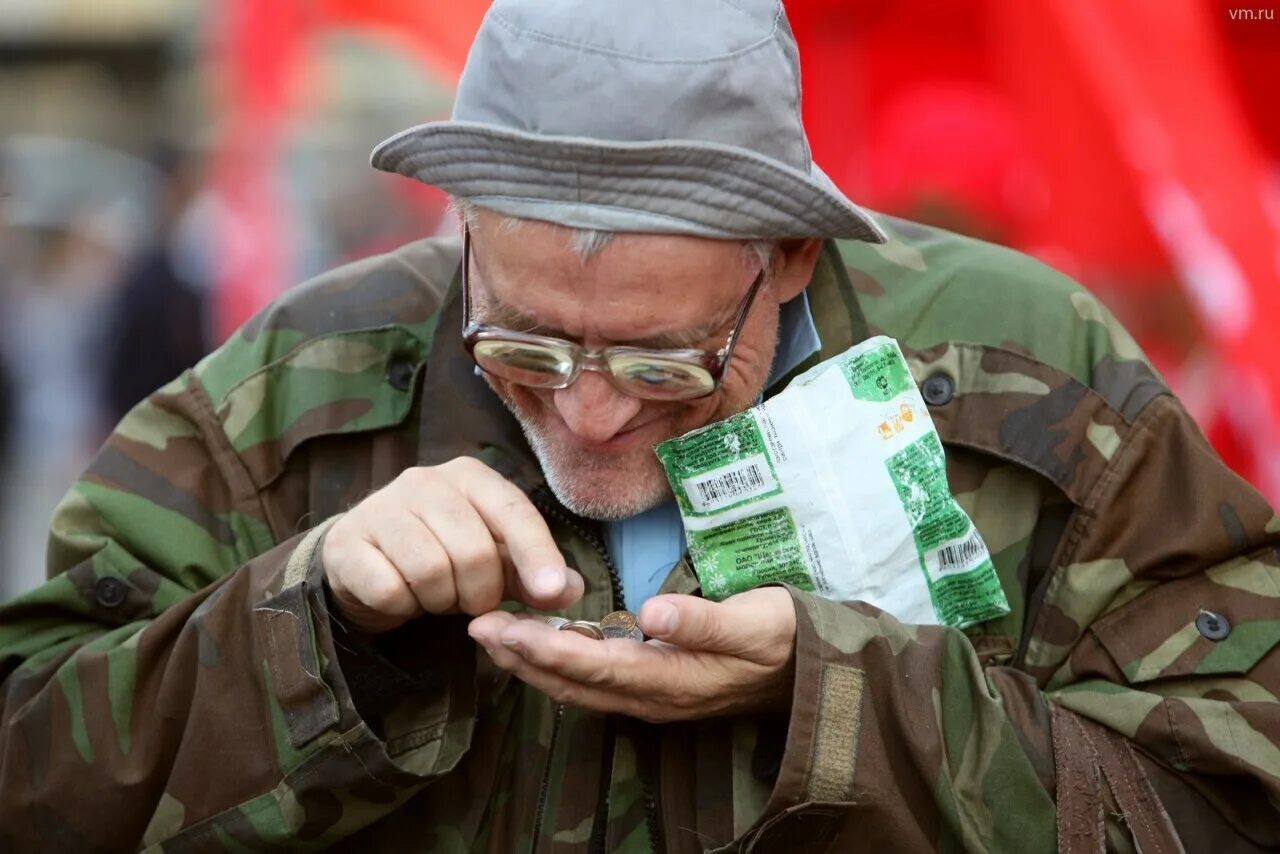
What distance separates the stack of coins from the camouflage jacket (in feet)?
0.26

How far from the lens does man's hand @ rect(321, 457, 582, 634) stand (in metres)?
1.93

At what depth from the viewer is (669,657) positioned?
76.5 inches

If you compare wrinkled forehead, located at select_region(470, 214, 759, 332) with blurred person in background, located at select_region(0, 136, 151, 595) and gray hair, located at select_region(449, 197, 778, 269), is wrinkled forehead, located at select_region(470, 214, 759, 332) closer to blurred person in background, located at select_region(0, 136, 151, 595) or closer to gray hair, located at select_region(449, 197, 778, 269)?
gray hair, located at select_region(449, 197, 778, 269)

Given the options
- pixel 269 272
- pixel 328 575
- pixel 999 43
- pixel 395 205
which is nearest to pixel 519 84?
pixel 328 575

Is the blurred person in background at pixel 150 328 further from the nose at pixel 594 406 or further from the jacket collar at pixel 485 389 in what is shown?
the nose at pixel 594 406

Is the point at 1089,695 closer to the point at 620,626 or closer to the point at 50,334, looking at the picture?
the point at 620,626

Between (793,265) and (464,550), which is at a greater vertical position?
(793,265)

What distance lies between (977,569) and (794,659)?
36 cm

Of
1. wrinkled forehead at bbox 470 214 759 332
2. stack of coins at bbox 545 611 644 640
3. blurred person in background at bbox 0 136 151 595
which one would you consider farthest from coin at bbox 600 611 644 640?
blurred person in background at bbox 0 136 151 595

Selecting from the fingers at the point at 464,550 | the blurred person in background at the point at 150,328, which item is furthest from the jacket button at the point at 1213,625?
the blurred person in background at the point at 150,328

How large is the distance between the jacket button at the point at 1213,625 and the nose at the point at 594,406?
2.58 feet

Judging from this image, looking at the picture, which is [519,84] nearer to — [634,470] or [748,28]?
[748,28]

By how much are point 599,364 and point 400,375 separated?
423mm

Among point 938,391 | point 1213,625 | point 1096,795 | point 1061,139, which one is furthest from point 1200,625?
point 1061,139
